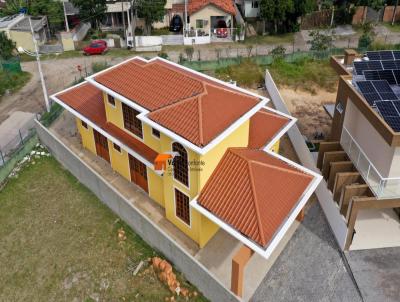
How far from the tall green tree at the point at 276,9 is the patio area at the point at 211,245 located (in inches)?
1157

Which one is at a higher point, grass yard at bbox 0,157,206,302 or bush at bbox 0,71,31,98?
bush at bbox 0,71,31,98

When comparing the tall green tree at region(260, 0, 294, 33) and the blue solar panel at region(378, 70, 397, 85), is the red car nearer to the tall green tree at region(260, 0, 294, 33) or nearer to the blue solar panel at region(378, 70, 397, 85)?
the tall green tree at region(260, 0, 294, 33)

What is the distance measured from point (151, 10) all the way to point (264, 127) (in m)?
27.1

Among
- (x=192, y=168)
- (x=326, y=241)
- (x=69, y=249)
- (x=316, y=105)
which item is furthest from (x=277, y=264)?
(x=316, y=105)

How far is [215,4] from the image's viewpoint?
47031 mm

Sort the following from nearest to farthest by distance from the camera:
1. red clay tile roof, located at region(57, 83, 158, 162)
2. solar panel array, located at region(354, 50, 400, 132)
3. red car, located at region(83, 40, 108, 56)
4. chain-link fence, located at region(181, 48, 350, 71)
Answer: solar panel array, located at region(354, 50, 400, 132) < red clay tile roof, located at region(57, 83, 158, 162) < chain-link fence, located at region(181, 48, 350, 71) < red car, located at region(83, 40, 108, 56)

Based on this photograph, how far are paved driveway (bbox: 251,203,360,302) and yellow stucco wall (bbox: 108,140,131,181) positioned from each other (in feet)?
35.5

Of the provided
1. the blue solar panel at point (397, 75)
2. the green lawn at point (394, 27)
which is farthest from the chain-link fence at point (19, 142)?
the green lawn at point (394, 27)

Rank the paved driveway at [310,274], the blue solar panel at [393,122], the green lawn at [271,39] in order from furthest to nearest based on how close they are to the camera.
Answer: the green lawn at [271,39], the paved driveway at [310,274], the blue solar panel at [393,122]

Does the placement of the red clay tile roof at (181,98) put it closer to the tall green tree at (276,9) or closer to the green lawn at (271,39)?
the green lawn at (271,39)

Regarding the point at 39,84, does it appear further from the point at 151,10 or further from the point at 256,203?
the point at 256,203


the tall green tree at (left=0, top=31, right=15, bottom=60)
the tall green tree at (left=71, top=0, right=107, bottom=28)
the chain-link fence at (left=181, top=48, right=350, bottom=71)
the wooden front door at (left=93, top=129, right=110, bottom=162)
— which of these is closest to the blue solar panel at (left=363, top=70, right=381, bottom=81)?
the wooden front door at (left=93, top=129, right=110, bottom=162)

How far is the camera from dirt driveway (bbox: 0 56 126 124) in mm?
34938

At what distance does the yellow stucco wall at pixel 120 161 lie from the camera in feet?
82.2
